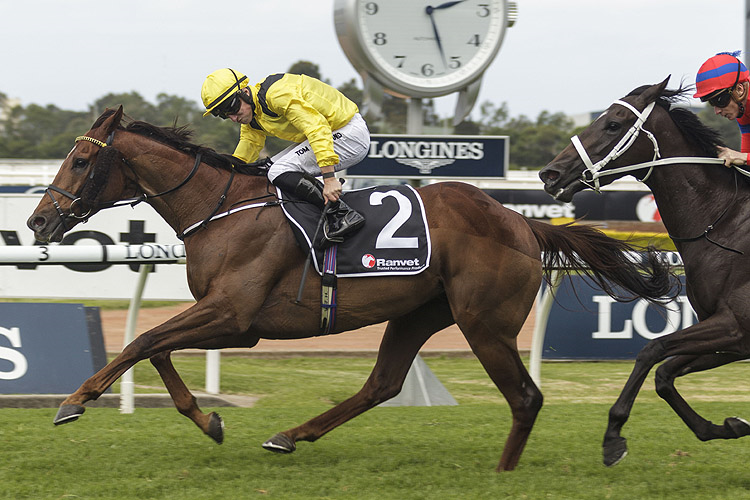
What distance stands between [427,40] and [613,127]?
211 cm

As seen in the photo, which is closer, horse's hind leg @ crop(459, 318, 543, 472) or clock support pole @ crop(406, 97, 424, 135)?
horse's hind leg @ crop(459, 318, 543, 472)

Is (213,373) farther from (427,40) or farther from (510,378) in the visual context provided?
(427,40)

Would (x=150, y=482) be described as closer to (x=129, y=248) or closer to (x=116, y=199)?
(x=116, y=199)

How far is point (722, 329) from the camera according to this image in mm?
3963

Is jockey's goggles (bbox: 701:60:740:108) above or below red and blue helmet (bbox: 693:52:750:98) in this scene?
below

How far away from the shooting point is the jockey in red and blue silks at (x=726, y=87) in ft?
13.5

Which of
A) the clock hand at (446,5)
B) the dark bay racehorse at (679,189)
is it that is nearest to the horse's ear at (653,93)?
the dark bay racehorse at (679,189)

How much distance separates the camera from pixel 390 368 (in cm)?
458

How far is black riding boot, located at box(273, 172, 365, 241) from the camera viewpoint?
4137 millimetres

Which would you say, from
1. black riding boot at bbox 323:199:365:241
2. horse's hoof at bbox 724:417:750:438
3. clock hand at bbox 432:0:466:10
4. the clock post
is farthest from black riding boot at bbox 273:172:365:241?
clock hand at bbox 432:0:466:10

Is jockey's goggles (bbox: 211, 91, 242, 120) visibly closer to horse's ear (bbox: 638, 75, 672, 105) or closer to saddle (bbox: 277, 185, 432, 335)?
saddle (bbox: 277, 185, 432, 335)

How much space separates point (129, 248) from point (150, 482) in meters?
1.80

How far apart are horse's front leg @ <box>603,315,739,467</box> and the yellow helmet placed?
2244 millimetres

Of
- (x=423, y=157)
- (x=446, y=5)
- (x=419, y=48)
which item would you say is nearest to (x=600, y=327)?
(x=423, y=157)
